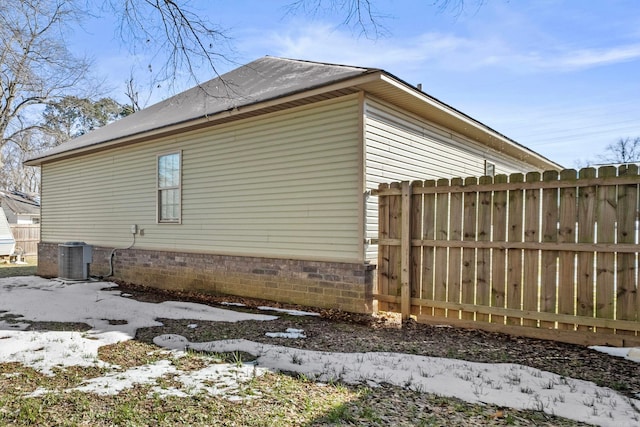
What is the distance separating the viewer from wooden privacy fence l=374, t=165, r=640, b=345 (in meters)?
4.18

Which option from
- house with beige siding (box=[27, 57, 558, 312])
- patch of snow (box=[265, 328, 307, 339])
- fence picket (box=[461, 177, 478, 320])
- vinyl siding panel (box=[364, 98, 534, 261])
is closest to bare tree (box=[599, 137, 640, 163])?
house with beige siding (box=[27, 57, 558, 312])

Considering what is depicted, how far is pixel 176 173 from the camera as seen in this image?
29.0 ft

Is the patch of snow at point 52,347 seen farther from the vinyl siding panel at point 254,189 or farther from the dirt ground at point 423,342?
the vinyl siding panel at point 254,189

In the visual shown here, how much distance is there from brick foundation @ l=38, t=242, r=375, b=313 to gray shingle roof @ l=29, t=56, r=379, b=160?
2.66 meters

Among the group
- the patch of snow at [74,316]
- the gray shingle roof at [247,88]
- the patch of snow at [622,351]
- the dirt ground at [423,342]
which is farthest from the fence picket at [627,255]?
the patch of snow at [74,316]

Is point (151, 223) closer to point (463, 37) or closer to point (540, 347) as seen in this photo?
point (463, 37)

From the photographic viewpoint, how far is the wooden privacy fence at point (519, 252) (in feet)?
13.7

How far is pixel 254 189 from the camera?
734 cm

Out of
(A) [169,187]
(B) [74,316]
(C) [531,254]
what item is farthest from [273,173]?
(C) [531,254]

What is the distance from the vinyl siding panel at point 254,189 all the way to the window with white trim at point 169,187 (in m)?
0.17

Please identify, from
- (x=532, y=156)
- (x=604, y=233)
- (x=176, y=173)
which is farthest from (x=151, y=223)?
(x=532, y=156)

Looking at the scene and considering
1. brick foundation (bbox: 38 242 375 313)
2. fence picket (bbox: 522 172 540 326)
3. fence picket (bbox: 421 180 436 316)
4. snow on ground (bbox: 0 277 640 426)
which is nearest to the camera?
snow on ground (bbox: 0 277 640 426)

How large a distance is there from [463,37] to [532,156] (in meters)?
6.99

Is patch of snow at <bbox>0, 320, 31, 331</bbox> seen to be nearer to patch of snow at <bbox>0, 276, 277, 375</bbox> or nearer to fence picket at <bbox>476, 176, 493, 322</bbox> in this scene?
patch of snow at <bbox>0, 276, 277, 375</bbox>
